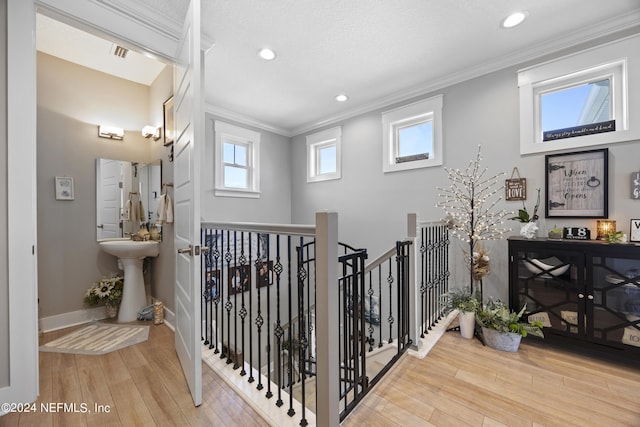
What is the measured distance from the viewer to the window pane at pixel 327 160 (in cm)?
442

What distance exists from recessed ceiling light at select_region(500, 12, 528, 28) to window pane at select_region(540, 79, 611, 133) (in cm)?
81

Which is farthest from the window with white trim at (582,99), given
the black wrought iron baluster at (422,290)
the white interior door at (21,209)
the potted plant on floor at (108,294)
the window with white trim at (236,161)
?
the potted plant on floor at (108,294)

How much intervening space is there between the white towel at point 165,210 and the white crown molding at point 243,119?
1772 mm

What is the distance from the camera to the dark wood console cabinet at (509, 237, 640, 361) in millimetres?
1924

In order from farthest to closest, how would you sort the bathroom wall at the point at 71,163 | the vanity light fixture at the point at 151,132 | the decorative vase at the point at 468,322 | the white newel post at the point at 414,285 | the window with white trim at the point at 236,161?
the window with white trim at the point at 236,161, the vanity light fixture at the point at 151,132, the bathroom wall at the point at 71,163, the decorative vase at the point at 468,322, the white newel post at the point at 414,285

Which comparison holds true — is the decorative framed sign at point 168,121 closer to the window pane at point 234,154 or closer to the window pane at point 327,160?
the window pane at point 234,154

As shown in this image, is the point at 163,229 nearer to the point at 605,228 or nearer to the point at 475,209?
the point at 475,209

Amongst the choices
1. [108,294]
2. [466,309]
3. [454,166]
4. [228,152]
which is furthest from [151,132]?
[466,309]

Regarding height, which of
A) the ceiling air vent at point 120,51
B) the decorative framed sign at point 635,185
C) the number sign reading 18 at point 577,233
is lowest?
the number sign reading 18 at point 577,233

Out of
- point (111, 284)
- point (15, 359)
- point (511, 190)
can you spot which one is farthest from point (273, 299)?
point (511, 190)

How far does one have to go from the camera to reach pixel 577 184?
232 cm

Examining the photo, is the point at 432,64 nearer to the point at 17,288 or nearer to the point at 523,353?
the point at 523,353

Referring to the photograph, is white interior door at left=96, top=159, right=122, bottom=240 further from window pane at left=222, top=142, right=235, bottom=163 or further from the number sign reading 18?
the number sign reading 18

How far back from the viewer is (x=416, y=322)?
7.30 feet
